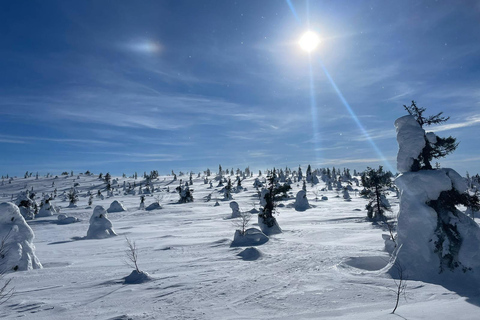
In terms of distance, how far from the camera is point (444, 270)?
41.8ft

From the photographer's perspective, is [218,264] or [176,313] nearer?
[176,313]

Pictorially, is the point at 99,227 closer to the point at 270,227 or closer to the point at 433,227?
the point at 270,227

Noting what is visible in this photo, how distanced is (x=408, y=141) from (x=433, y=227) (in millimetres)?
4618

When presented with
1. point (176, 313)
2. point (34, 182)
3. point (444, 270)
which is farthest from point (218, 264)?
point (34, 182)

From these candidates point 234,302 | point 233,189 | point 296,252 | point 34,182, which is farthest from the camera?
point 34,182

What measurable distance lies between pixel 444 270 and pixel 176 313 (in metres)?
12.4

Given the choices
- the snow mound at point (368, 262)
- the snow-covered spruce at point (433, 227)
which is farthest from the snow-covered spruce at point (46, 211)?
the snow-covered spruce at point (433, 227)

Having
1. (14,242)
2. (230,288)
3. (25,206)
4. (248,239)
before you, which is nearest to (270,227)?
(248,239)

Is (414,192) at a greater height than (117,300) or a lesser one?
greater

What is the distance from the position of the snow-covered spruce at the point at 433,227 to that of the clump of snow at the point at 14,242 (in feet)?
72.8

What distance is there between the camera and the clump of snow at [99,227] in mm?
32475

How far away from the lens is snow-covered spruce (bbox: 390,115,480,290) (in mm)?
12500

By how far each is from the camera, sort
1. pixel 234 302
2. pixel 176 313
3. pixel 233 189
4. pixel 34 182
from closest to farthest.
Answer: pixel 176 313 → pixel 234 302 → pixel 233 189 → pixel 34 182

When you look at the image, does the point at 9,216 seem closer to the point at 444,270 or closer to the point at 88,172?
the point at 444,270
